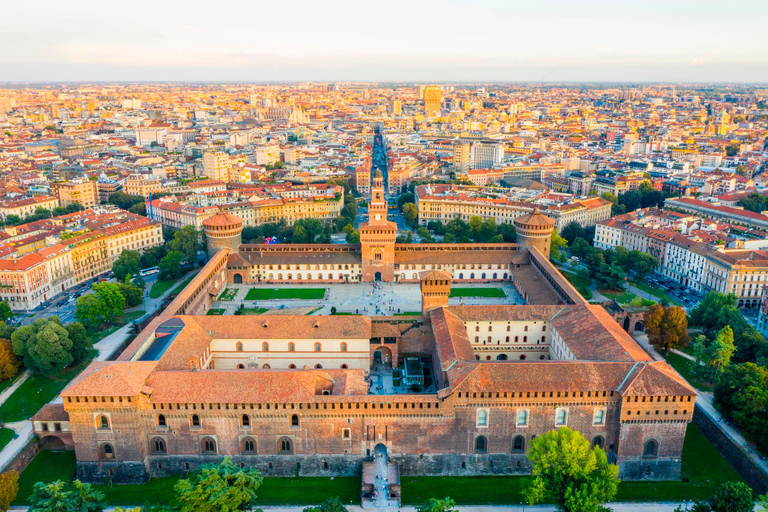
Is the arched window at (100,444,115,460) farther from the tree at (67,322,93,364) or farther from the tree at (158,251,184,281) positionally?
the tree at (158,251,184,281)

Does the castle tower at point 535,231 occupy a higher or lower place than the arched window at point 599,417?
higher

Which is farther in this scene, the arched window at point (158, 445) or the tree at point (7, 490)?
the arched window at point (158, 445)

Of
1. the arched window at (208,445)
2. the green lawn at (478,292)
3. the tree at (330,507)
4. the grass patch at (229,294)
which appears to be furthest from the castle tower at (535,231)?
the tree at (330,507)

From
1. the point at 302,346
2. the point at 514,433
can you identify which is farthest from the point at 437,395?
A: the point at 302,346

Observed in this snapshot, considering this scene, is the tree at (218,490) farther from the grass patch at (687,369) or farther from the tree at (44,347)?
the grass patch at (687,369)

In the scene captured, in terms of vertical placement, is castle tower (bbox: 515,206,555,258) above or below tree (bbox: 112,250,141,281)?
above

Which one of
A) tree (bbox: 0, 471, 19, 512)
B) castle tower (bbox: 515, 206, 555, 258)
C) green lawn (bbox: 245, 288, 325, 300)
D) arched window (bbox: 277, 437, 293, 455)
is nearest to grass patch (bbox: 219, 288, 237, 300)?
green lawn (bbox: 245, 288, 325, 300)
